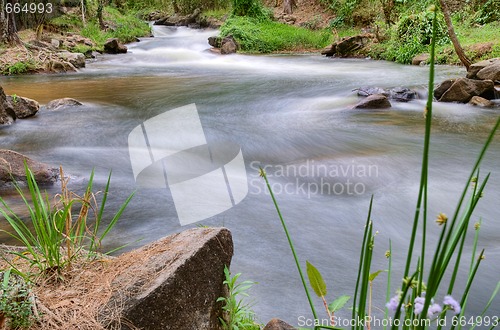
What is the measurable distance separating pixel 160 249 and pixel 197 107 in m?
6.95

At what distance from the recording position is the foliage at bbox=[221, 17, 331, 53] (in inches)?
720

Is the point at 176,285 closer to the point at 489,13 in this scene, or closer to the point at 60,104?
the point at 60,104

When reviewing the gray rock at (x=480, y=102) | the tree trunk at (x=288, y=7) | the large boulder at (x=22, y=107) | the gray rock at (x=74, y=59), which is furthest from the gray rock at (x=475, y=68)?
the tree trunk at (x=288, y=7)

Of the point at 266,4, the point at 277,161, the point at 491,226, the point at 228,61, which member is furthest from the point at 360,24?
the point at 491,226

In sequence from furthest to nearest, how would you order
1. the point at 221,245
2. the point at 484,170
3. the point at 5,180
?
the point at 484,170 < the point at 5,180 < the point at 221,245

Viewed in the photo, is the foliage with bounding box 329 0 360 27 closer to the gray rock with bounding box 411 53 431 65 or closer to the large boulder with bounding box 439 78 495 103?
the gray rock with bounding box 411 53 431 65

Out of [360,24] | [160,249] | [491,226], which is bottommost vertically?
[491,226]

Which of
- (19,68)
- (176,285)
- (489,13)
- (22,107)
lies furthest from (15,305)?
Answer: (489,13)

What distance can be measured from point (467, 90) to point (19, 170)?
7180 mm

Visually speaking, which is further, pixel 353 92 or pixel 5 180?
pixel 353 92

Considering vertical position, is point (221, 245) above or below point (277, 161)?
above

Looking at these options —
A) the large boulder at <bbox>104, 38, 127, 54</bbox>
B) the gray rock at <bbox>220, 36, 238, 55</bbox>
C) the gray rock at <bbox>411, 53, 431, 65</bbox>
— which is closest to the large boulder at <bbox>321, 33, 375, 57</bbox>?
the gray rock at <bbox>411, 53, 431, 65</bbox>

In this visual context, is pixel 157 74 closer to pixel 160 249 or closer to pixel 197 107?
pixel 197 107

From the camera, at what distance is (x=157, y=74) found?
42.6 feet
